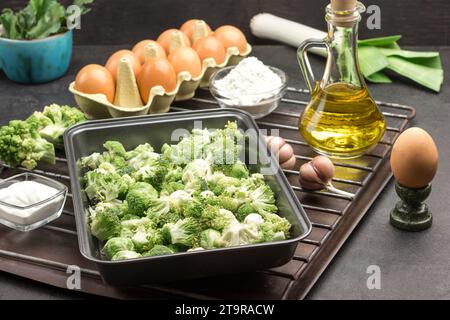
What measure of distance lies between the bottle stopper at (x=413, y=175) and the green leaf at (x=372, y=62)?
828 mm

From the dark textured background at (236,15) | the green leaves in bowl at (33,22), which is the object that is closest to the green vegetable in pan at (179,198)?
the green leaves in bowl at (33,22)

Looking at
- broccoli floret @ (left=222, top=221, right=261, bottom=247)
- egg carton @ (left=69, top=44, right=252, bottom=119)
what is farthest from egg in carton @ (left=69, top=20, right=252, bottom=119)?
broccoli floret @ (left=222, top=221, right=261, bottom=247)

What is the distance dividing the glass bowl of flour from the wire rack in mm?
116

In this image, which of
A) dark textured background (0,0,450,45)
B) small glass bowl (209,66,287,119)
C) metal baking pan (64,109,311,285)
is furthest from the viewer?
dark textured background (0,0,450,45)

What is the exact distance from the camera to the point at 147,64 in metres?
2.60

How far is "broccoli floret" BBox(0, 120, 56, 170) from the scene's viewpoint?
2.32 metres

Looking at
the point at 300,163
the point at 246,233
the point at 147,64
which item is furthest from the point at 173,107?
the point at 246,233

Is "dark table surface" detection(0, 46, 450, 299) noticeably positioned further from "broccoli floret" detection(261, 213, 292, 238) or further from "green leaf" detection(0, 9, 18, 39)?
"green leaf" detection(0, 9, 18, 39)

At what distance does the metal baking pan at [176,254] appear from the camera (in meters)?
1.75

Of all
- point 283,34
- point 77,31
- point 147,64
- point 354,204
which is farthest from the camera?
point 77,31

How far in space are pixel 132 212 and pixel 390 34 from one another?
5.24ft

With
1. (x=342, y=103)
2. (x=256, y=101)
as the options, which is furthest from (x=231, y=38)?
(x=342, y=103)

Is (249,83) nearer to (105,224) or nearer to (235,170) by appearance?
(235,170)
